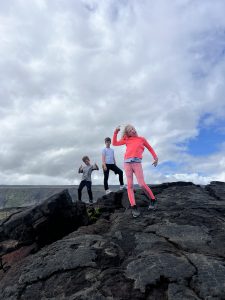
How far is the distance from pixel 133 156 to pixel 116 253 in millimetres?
4467

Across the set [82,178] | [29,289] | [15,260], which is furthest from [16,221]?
[82,178]

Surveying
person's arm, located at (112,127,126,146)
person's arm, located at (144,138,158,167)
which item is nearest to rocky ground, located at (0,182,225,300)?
person's arm, located at (144,138,158,167)

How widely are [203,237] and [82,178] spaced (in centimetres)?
1049

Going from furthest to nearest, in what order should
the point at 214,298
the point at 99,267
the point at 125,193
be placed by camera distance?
the point at 125,193 → the point at 99,267 → the point at 214,298

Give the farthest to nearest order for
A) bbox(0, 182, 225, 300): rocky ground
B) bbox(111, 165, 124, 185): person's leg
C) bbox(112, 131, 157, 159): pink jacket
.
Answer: bbox(111, 165, 124, 185): person's leg → bbox(112, 131, 157, 159): pink jacket → bbox(0, 182, 225, 300): rocky ground

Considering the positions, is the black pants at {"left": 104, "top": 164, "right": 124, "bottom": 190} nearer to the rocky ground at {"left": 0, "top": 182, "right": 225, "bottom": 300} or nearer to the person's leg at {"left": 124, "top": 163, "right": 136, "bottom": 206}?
the rocky ground at {"left": 0, "top": 182, "right": 225, "bottom": 300}

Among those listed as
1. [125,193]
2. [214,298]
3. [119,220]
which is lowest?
[214,298]

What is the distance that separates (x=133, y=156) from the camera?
12.4 m

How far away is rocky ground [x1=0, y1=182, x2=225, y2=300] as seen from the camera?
7148 millimetres

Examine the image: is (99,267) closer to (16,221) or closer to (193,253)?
(193,253)

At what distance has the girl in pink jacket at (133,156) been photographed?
12.3 metres

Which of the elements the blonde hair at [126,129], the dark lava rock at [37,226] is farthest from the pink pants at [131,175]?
the dark lava rock at [37,226]

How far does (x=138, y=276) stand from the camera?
7.43m

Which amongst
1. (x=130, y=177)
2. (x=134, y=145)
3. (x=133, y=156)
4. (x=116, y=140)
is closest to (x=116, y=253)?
(x=130, y=177)
